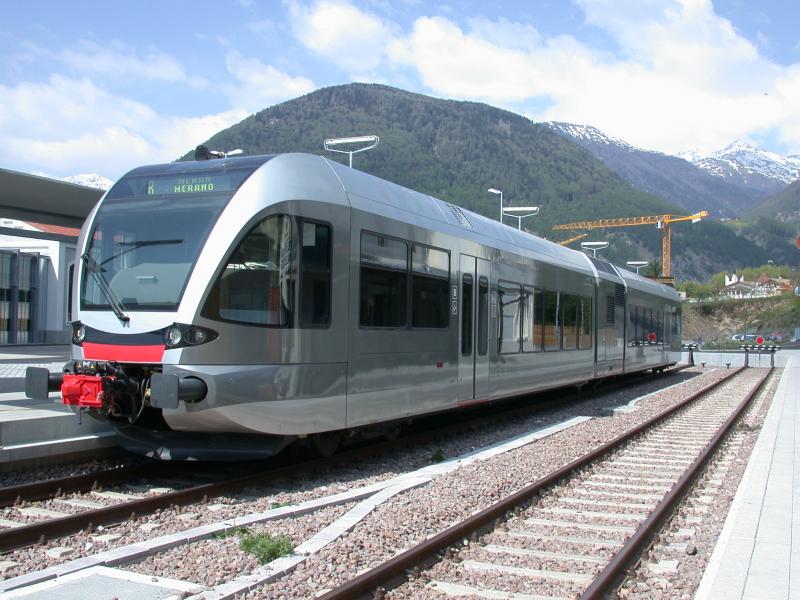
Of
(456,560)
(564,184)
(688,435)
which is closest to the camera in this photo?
(456,560)

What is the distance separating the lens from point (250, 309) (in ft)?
25.8

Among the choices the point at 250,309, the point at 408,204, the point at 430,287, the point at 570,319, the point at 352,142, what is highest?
the point at 352,142

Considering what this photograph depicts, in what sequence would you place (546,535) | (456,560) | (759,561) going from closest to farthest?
(759,561)
(456,560)
(546,535)

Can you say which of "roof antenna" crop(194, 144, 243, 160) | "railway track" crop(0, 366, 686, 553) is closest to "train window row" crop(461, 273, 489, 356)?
"railway track" crop(0, 366, 686, 553)

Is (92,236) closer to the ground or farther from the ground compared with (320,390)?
farther from the ground

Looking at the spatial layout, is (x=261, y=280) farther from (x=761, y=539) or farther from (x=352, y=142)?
(x=352, y=142)

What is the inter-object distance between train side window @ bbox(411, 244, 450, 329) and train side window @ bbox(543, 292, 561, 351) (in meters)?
4.67

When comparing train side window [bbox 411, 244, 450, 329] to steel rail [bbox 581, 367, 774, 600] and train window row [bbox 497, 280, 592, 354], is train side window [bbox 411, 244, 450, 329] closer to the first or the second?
train window row [bbox 497, 280, 592, 354]

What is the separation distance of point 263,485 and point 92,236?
120 inches

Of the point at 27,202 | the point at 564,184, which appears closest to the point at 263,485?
the point at 27,202

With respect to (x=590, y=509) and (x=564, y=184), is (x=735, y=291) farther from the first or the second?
(x=590, y=509)

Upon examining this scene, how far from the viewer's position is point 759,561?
5.47m

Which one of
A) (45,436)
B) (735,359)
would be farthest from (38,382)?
(735,359)

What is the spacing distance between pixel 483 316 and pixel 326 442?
12.7ft
